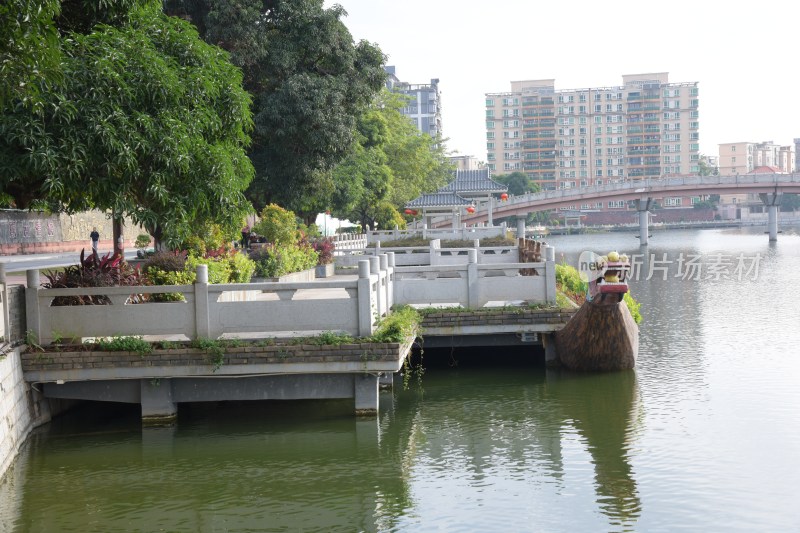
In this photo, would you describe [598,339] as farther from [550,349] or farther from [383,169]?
[383,169]

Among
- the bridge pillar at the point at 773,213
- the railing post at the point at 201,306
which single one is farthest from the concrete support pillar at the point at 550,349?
the bridge pillar at the point at 773,213

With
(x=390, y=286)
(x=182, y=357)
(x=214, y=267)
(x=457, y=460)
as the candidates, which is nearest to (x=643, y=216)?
(x=390, y=286)

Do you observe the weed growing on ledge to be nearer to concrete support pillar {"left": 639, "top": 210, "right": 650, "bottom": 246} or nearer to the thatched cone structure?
the thatched cone structure

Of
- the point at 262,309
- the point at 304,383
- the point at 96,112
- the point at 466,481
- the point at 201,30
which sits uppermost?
the point at 201,30

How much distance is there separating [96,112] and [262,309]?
9.68 feet

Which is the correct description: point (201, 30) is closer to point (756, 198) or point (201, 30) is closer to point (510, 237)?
point (510, 237)

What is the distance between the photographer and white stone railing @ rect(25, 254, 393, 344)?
10.8 m

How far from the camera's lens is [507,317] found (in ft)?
44.8

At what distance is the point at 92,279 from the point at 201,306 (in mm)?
1746

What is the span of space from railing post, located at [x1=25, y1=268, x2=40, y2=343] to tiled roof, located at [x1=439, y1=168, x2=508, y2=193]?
30.0 m

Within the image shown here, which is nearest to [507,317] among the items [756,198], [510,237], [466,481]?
[466,481]

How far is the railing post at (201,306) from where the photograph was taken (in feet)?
35.2

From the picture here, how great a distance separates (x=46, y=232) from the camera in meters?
41.7

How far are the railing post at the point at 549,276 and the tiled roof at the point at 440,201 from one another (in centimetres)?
2385
